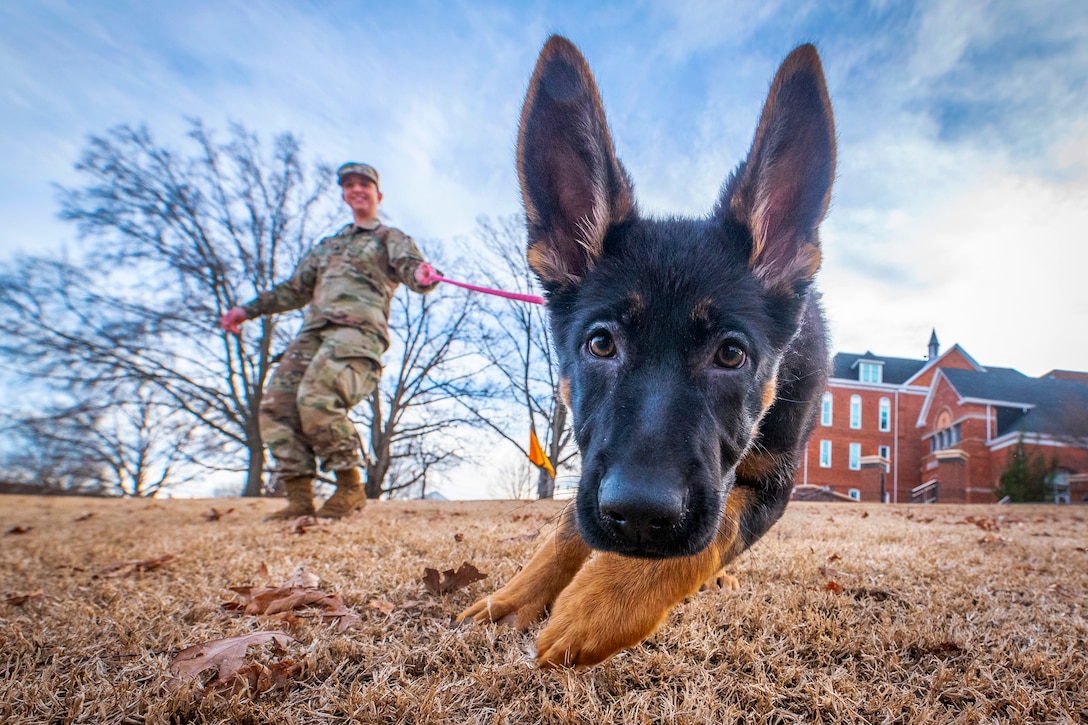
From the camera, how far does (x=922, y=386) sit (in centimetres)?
4353

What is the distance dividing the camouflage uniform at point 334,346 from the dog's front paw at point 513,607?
454 centimetres

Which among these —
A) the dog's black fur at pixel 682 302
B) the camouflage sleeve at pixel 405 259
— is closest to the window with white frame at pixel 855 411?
the camouflage sleeve at pixel 405 259

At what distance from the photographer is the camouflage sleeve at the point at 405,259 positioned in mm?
6516

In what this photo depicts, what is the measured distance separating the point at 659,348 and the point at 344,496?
18.6 ft

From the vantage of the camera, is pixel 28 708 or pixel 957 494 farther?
pixel 957 494

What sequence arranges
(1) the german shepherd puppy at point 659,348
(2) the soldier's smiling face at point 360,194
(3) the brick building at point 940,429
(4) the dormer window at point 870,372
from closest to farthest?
(1) the german shepherd puppy at point 659,348
(2) the soldier's smiling face at point 360,194
(3) the brick building at point 940,429
(4) the dormer window at point 870,372

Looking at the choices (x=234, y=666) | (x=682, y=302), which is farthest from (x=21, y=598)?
(x=682, y=302)

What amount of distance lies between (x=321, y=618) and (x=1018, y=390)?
4471 cm

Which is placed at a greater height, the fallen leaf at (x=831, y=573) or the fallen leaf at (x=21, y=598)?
the fallen leaf at (x=831, y=573)

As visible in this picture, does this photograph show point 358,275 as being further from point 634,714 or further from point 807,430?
point 634,714

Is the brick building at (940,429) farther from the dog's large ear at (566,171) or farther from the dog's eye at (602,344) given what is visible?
the dog's eye at (602,344)

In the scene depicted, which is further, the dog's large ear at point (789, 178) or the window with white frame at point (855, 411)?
the window with white frame at point (855, 411)

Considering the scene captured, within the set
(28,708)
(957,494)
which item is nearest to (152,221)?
(28,708)

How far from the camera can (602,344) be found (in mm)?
2271
